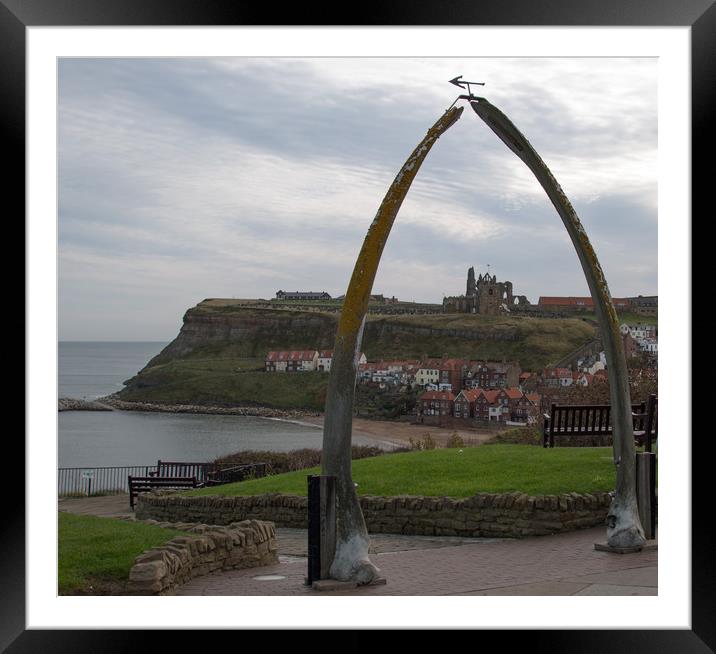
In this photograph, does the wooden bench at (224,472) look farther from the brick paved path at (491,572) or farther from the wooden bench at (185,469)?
the brick paved path at (491,572)

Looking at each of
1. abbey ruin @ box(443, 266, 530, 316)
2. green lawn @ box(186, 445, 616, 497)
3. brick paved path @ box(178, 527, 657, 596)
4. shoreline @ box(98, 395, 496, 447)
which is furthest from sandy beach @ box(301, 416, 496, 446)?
brick paved path @ box(178, 527, 657, 596)

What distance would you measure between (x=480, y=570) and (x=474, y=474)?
4.40 meters

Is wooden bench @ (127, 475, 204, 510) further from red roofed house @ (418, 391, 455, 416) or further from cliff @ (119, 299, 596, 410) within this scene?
cliff @ (119, 299, 596, 410)

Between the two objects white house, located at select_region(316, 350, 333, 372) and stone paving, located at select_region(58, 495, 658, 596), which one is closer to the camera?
stone paving, located at select_region(58, 495, 658, 596)

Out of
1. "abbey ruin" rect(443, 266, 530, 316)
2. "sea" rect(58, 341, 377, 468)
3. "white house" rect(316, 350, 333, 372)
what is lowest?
"sea" rect(58, 341, 377, 468)

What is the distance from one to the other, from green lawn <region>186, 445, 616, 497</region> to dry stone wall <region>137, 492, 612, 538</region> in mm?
418

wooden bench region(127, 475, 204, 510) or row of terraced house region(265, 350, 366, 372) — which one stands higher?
row of terraced house region(265, 350, 366, 372)

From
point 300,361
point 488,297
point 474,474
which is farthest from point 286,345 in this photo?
point 474,474

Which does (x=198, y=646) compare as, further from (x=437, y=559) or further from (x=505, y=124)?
(x=505, y=124)

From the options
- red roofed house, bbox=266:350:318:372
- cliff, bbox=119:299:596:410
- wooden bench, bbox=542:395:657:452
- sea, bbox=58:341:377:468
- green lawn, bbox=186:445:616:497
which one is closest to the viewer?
green lawn, bbox=186:445:616:497

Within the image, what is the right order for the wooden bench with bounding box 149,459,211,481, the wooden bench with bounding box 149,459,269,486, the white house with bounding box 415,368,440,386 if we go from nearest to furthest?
the wooden bench with bounding box 149,459,269,486
the wooden bench with bounding box 149,459,211,481
the white house with bounding box 415,368,440,386

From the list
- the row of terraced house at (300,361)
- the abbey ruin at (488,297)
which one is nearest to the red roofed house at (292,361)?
the row of terraced house at (300,361)

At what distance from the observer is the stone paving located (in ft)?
20.9

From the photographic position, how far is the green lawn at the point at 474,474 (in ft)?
34.3
